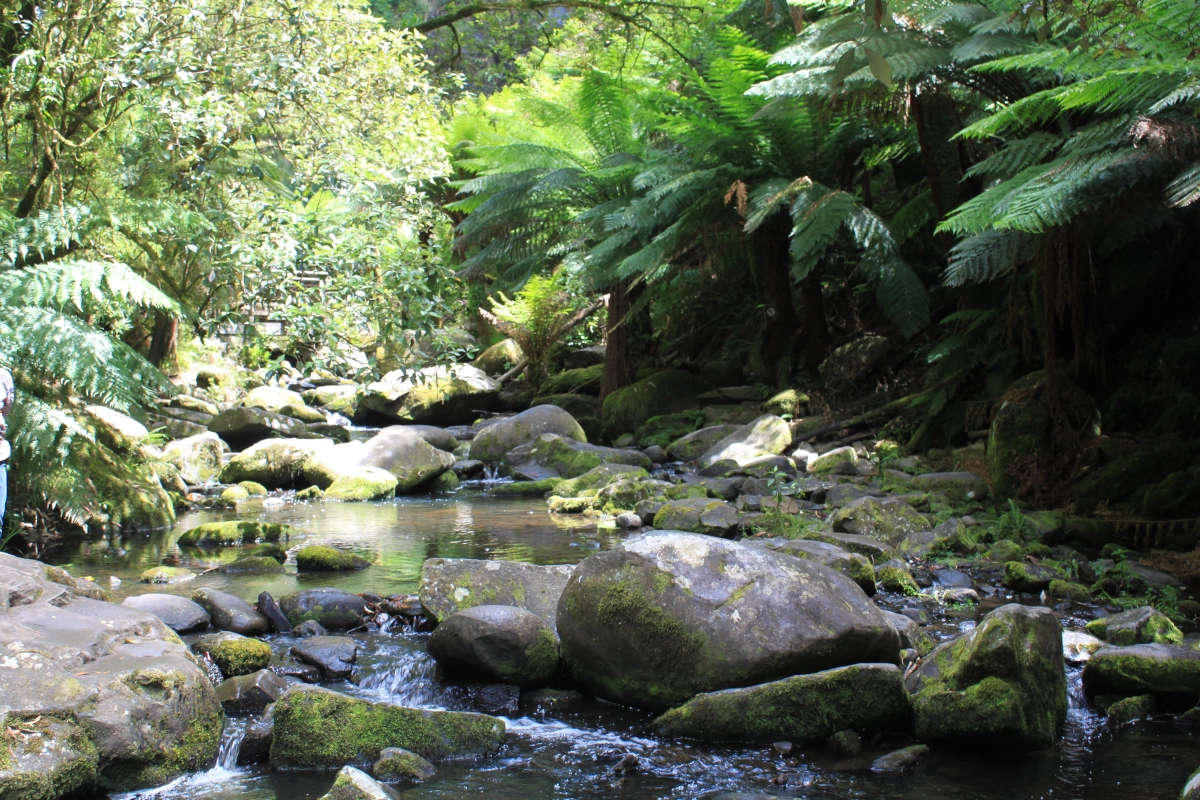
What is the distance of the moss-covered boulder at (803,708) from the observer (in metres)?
2.73

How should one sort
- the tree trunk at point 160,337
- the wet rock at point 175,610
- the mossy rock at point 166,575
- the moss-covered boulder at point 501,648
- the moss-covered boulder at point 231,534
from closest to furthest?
the moss-covered boulder at point 501,648
the wet rock at point 175,610
the mossy rock at point 166,575
the moss-covered boulder at point 231,534
the tree trunk at point 160,337

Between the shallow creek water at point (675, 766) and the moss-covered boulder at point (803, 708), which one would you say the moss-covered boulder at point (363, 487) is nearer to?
the shallow creek water at point (675, 766)

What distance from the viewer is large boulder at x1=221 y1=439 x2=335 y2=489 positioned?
25.6 ft

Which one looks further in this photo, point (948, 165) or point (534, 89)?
point (534, 89)

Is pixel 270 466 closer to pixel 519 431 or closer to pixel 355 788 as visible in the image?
pixel 519 431

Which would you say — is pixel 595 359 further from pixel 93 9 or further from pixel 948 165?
pixel 93 9

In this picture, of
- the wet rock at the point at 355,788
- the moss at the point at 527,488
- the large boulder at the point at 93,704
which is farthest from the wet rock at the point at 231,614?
the moss at the point at 527,488

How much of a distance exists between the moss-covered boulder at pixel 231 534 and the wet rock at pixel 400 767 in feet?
10.7

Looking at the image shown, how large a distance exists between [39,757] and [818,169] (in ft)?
23.7

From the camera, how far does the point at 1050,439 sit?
530cm

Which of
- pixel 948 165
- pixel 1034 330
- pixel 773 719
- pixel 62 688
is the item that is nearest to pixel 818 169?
pixel 948 165

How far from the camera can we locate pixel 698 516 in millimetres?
5344

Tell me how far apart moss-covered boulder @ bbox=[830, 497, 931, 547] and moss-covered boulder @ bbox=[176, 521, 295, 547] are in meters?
3.28

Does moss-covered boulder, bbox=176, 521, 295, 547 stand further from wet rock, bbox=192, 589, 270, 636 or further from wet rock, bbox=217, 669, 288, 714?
wet rock, bbox=217, 669, 288, 714
